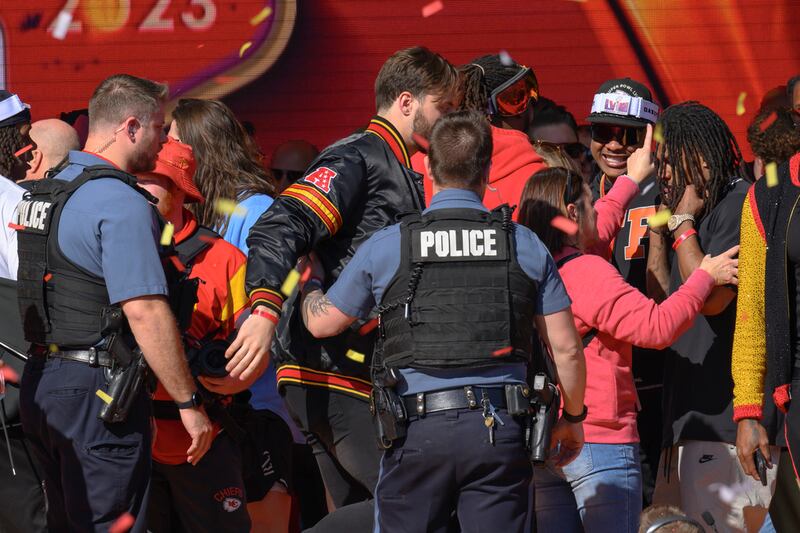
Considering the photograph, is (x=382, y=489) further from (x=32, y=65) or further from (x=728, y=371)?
(x=32, y=65)

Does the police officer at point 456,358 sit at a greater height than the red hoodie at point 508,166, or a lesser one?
lesser

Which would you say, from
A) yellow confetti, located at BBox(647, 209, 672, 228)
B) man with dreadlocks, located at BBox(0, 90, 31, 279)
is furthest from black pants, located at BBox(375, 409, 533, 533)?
man with dreadlocks, located at BBox(0, 90, 31, 279)

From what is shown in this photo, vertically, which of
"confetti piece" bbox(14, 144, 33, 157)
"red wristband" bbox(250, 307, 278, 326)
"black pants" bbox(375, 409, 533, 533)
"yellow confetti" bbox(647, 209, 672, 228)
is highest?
"confetti piece" bbox(14, 144, 33, 157)

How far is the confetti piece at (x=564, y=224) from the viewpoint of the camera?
4.12 metres

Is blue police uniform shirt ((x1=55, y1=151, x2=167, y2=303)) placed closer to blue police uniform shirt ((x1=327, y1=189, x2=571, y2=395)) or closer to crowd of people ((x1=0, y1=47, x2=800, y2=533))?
crowd of people ((x1=0, y1=47, x2=800, y2=533))

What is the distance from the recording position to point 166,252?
4078 millimetres

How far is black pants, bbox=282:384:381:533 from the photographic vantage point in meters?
4.25

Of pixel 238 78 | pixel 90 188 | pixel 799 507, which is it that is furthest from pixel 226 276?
pixel 238 78

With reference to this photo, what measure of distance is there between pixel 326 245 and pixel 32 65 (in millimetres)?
4702

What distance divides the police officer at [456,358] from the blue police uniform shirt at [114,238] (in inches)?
30.4

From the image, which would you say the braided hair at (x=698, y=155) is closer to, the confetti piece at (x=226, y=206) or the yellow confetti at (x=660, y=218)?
the yellow confetti at (x=660, y=218)

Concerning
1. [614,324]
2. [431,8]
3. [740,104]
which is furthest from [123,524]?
[740,104]

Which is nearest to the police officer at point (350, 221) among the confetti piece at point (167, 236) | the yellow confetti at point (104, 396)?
the confetti piece at point (167, 236)

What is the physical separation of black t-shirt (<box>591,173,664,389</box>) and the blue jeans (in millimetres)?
1191
